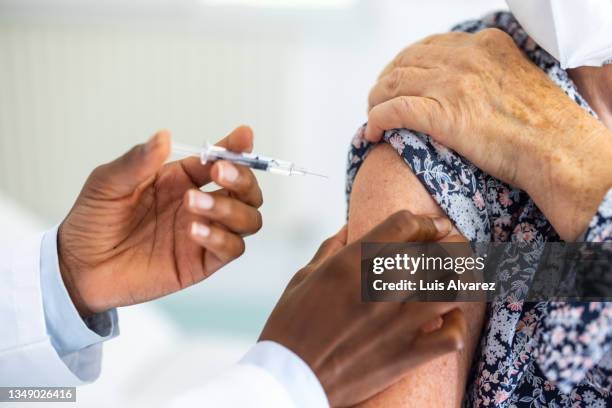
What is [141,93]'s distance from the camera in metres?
3.25

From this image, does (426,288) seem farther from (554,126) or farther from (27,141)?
(27,141)

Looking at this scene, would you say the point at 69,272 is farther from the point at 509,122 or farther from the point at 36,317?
the point at 509,122

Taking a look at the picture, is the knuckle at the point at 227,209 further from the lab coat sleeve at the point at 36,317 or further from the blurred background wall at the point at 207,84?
the blurred background wall at the point at 207,84

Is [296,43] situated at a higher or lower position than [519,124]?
lower

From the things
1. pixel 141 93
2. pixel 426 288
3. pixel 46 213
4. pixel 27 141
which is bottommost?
pixel 46 213

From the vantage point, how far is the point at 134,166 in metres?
0.83

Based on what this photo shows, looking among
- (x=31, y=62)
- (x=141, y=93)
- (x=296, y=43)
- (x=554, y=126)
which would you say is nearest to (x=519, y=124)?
(x=554, y=126)

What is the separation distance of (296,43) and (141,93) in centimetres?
89

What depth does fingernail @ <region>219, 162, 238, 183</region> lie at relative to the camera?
854mm

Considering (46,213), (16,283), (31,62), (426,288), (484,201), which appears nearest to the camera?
(426,288)

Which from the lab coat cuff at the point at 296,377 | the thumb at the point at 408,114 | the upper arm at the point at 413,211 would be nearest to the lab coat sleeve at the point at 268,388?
the lab coat cuff at the point at 296,377

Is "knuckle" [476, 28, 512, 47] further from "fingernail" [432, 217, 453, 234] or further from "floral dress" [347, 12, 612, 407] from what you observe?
"fingernail" [432, 217, 453, 234]

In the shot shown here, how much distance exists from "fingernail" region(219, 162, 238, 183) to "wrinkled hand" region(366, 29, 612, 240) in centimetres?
23

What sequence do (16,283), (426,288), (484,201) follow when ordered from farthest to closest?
1. (16,283)
2. (484,201)
3. (426,288)
